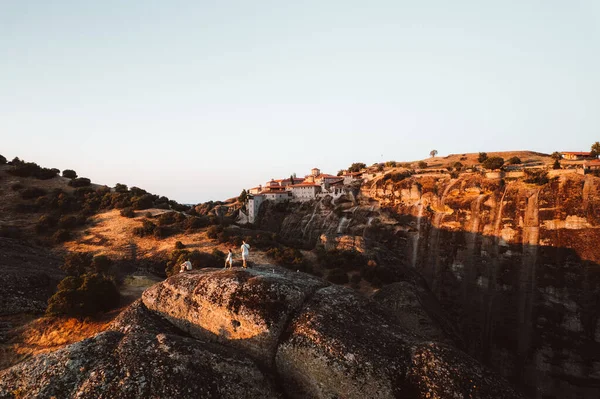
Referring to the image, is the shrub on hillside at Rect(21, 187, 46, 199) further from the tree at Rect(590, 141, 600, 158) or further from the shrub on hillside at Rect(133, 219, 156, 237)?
the tree at Rect(590, 141, 600, 158)

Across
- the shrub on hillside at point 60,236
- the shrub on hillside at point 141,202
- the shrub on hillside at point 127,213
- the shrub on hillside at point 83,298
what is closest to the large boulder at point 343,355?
the shrub on hillside at point 83,298

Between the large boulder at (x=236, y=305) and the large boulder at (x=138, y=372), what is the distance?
41.4 inches

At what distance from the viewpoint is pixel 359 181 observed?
Answer: 261 feet

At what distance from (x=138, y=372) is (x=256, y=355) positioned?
4.34 metres

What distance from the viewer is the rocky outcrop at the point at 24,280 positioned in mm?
21875

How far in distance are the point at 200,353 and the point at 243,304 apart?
2.69 m

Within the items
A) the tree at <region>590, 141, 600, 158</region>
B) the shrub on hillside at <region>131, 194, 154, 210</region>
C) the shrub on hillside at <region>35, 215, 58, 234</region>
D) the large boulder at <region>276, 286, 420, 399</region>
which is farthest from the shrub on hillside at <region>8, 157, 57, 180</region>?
the tree at <region>590, 141, 600, 158</region>

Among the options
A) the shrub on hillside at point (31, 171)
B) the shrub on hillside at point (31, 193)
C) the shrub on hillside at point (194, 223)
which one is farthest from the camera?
the shrub on hillside at point (31, 171)

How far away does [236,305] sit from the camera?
14234 mm

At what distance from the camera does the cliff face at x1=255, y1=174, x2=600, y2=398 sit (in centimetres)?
4031

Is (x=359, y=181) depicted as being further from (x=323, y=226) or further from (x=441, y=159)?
(x=441, y=159)

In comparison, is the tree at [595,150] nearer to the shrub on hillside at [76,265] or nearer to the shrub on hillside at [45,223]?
the shrub on hillside at [76,265]

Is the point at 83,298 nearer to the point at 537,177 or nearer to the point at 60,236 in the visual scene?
the point at 60,236

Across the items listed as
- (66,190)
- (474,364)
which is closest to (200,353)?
(474,364)
